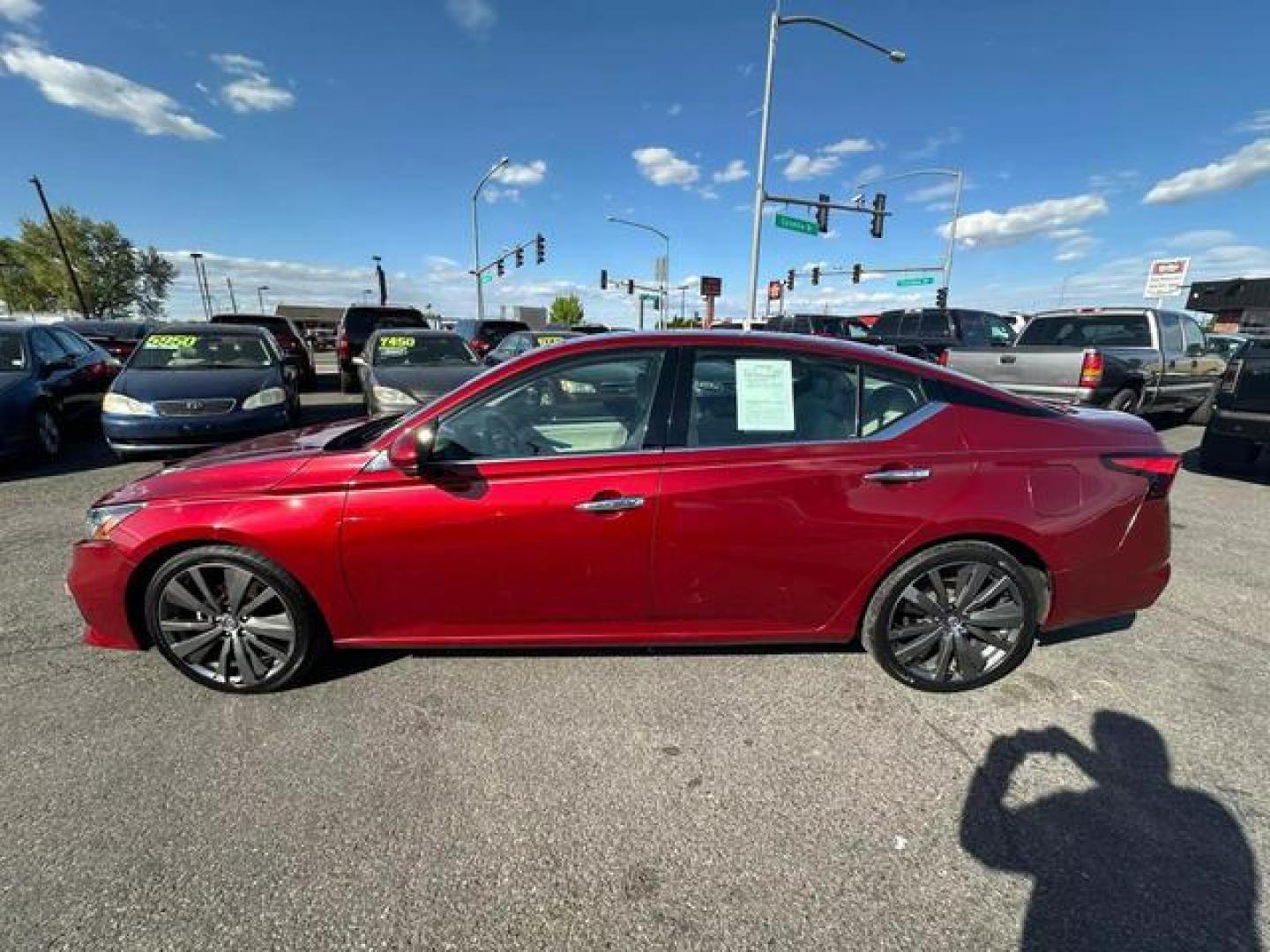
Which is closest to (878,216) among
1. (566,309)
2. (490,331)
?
(490,331)

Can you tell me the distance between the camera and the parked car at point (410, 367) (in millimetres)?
6965

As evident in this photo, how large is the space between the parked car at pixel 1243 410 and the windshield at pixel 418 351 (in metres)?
8.94

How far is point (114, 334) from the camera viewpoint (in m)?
13.0

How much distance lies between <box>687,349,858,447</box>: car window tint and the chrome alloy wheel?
6.58 feet

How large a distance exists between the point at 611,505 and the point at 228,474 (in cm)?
170

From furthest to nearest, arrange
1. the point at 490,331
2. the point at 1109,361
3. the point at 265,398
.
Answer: the point at 490,331 < the point at 1109,361 < the point at 265,398

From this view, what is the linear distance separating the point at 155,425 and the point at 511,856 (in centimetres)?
611

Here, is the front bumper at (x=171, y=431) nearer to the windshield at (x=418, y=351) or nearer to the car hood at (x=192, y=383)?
the car hood at (x=192, y=383)

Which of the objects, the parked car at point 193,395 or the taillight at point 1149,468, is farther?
the parked car at point 193,395

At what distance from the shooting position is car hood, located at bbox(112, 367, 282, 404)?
6.02 metres

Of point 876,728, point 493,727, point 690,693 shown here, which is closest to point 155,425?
point 493,727

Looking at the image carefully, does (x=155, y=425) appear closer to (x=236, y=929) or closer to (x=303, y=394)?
(x=236, y=929)

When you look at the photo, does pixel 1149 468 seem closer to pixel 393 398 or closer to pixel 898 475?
pixel 898 475

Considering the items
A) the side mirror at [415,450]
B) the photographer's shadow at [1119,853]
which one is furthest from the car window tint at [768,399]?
the photographer's shadow at [1119,853]
